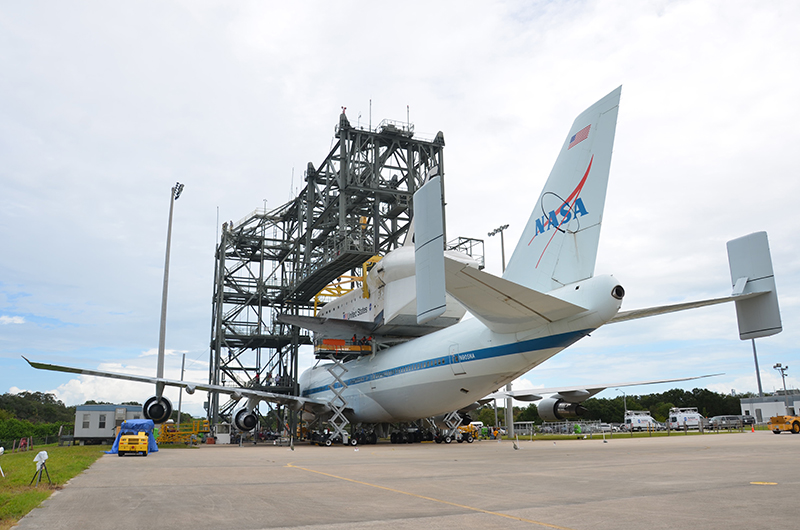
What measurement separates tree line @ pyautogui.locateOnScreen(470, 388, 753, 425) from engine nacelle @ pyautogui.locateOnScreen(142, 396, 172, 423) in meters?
51.9

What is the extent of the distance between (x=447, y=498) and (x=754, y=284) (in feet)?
36.2

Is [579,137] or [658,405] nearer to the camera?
[579,137]

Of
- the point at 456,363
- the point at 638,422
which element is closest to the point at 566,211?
A: the point at 456,363

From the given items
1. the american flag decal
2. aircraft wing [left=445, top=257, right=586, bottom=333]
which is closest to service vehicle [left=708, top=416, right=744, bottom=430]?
aircraft wing [left=445, top=257, right=586, bottom=333]

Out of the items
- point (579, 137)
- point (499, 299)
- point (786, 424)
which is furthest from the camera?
point (786, 424)

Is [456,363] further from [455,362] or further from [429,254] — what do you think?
[429,254]

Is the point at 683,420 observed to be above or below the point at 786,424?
below

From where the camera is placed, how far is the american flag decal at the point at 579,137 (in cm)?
1500

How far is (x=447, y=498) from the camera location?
8062 millimetres

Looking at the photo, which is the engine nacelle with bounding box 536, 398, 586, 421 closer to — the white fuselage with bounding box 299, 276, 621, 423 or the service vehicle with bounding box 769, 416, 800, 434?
the white fuselage with bounding box 299, 276, 621, 423

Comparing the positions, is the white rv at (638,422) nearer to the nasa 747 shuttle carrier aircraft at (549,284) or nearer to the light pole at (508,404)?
the light pole at (508,404)

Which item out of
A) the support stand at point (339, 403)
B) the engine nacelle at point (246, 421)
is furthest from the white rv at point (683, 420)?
the engine nacelle at point (246, 421)

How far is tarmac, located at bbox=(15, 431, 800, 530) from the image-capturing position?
20.1 ft

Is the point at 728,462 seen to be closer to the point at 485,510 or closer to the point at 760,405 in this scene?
the point at 485,510
